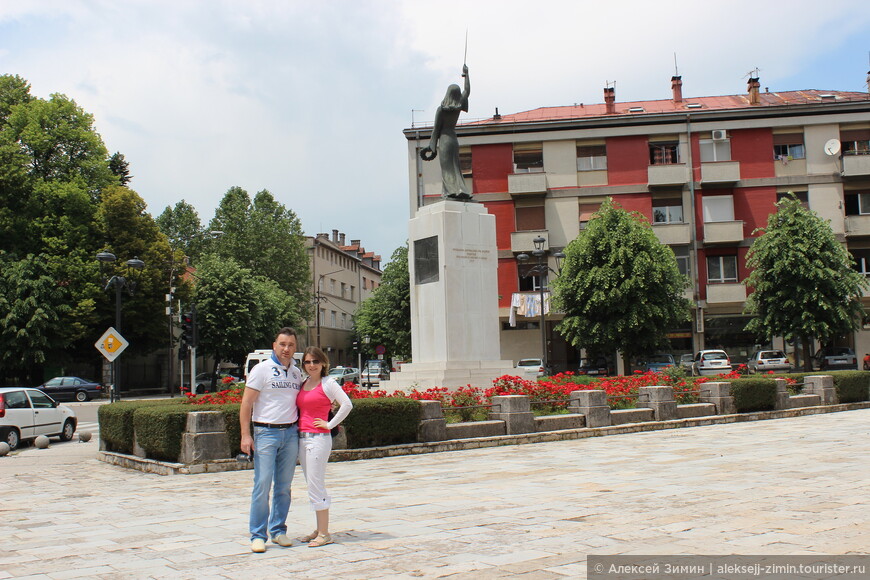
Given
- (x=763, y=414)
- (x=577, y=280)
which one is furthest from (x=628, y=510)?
(x=577, y=280)

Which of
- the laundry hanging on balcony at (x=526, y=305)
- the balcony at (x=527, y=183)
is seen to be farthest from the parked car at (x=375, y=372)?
the balcony at (x=527, y=183)

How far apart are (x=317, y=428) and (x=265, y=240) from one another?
200 feet

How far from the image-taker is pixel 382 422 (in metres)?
13.2

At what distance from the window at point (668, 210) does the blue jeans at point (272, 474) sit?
1560 inches

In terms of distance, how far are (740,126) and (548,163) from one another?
10280 mm

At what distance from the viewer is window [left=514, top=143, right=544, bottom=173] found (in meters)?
44.7

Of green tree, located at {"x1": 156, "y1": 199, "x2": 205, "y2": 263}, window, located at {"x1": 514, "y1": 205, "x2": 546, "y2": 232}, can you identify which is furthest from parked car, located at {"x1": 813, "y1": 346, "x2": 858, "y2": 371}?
green tree, located at {"x1": 156, "y1": 199, "x2": 205, "y2": 263}

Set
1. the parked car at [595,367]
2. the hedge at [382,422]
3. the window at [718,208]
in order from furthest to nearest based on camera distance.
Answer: the window at [718,208] < the parked car at [595,367] < the hedge at [382,422]

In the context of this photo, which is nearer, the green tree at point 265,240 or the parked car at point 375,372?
the parked car at point 375,372

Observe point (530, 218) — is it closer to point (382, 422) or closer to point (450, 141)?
point (450, 141)

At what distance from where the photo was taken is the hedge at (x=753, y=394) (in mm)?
18469

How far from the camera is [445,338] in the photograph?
17.9 meters

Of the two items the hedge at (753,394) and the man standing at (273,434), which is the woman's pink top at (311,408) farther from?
the hedge at (753,394)

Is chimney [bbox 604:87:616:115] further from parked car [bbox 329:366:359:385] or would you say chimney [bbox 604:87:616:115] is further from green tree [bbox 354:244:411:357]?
parked car [bbox 329:366:359:385]
